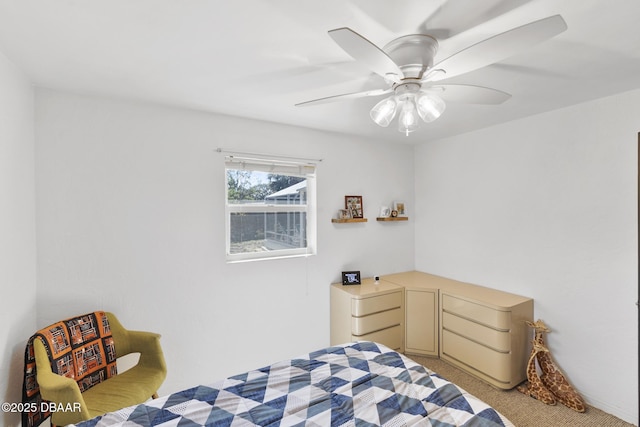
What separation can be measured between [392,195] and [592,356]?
2.31 m

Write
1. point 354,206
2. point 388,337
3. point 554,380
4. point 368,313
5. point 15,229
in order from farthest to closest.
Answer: point 354,206, point 388,337, point 368,313, point 554,380, point 15,229

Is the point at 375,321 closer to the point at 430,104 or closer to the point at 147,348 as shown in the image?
the point at 147,348

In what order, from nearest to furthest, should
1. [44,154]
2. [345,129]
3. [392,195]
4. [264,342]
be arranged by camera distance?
[44,154], [264,342], [345,129], [392,195]

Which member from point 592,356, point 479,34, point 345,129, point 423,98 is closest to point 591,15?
point 479,34

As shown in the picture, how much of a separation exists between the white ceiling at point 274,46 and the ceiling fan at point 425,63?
101 millimetres

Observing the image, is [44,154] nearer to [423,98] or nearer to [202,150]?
[202,150]

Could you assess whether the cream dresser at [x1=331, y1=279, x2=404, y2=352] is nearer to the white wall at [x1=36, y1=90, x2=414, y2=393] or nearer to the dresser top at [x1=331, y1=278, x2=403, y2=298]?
the dresser top at [x1=331, y1=278, x2=403, y2=298]

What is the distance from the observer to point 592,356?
2.36 meters

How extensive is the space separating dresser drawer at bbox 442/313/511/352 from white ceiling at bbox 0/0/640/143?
1951 millimetres

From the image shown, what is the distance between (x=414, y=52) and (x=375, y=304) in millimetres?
2315

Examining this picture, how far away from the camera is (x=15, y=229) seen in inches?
67.9

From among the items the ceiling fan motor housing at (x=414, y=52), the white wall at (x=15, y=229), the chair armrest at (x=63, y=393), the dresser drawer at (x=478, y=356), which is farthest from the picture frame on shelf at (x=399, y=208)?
the white wall at (x=15, y=229)

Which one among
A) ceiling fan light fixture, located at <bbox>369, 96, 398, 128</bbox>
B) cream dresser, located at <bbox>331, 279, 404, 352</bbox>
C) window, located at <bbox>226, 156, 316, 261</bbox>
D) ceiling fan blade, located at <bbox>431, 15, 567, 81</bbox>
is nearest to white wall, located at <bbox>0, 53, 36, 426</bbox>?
window, located at <bbox>226, 156, 316, 261</bbox>

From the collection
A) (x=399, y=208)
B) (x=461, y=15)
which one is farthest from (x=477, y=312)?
(x=461, y=15)
